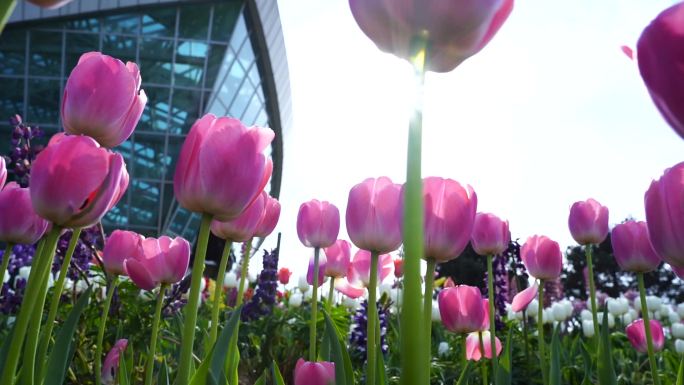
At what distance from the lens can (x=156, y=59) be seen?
21.2 meters

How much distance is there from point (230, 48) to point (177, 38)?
6.52 feet

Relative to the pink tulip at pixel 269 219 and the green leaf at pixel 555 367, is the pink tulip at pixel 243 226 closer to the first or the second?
the pink tulip at pixel 269 219

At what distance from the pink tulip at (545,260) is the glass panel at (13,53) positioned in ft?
73.2

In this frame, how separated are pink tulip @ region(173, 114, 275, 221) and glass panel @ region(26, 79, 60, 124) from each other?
2208 centimetres

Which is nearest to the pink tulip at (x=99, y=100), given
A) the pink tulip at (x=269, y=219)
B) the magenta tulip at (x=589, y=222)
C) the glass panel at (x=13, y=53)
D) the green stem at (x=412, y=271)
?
the pink tulip at (x=269, y=219)

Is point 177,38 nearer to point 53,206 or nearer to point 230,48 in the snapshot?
point 230,48

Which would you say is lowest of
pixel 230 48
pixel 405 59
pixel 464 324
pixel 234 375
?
pixel 234 375

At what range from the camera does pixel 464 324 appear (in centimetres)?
172

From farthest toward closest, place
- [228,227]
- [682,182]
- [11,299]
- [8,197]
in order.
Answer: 1. [11,299]
2. [228,227]
3. [8,197]
4. [682,182]

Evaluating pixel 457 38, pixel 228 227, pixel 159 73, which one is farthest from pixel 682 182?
pixel 159 73

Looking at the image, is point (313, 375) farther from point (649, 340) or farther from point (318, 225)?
point (649, 340)

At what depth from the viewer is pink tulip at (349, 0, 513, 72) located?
1.90ft

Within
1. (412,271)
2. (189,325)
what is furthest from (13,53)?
(412,271)

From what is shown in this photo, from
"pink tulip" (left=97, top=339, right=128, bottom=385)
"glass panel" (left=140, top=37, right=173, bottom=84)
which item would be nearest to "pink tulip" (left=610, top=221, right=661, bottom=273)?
"pink tulip" (left=97, top=339, right=128, bottom=385)
